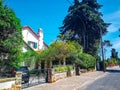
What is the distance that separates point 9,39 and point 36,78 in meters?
5.95

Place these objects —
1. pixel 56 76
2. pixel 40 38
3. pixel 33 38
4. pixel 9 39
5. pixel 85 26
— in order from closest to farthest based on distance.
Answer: pixel 9 39 → pixel 56 76 → pixel 33 38 → pixel 40 38 → pixel 85 26

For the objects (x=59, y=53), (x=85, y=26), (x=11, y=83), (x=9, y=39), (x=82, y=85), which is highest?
(x=85, y=26)

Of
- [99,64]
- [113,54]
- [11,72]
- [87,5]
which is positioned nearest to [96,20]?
[87,5]

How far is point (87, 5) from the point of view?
54.0 meters

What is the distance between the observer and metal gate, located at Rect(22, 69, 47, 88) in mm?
19706

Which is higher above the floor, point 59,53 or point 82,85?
point 59,53

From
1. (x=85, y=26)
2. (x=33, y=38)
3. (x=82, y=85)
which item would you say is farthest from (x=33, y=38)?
(x=82, y=85)

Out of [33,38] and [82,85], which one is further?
[33,38]

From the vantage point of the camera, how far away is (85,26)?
52.9 metres

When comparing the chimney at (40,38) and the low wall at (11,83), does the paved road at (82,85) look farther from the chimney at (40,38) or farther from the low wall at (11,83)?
the chimney at (40,38)

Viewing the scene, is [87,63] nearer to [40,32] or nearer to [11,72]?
[40,32]

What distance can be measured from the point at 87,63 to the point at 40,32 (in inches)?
571

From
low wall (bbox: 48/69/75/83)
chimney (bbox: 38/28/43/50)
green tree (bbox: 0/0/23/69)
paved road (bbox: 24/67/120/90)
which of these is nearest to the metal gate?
low wall (bbox: 48/69/75/83)

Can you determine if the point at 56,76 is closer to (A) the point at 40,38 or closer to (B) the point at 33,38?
(B) the point at 33,38
